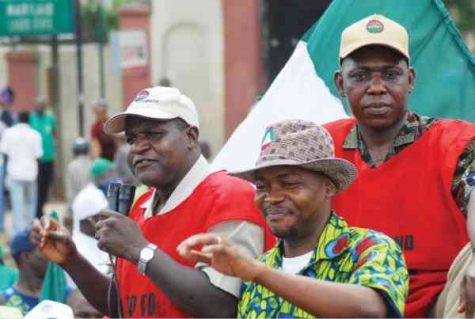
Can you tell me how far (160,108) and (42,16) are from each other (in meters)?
11.9

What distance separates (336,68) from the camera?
5.83m

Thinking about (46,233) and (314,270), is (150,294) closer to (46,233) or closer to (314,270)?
(46,233)

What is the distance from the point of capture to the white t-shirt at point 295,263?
3.81m

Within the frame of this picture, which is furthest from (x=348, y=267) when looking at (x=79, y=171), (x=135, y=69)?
(x=135, y=69)

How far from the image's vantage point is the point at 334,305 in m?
3.48

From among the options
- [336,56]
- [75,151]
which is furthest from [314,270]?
[75,151]

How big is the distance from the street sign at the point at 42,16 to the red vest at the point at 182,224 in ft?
38.5

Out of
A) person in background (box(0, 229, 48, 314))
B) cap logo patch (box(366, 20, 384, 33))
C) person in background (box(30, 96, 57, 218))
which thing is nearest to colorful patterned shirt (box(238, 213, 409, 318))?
cap logo patch (box(366, 20, 384, 33))

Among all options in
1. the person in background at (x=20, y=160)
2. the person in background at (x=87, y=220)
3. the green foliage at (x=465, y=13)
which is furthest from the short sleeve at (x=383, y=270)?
the green foliage at (x=465, y=13)

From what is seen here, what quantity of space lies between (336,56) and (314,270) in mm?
2181

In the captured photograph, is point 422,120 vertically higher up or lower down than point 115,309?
higher up

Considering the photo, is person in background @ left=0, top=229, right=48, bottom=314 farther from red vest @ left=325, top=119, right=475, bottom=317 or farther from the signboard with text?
the signboard with text

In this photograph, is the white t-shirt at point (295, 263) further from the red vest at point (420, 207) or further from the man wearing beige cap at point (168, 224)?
the red vest at point (420, 207)

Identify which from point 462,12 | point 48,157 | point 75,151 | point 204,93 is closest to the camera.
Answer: point 75,151
